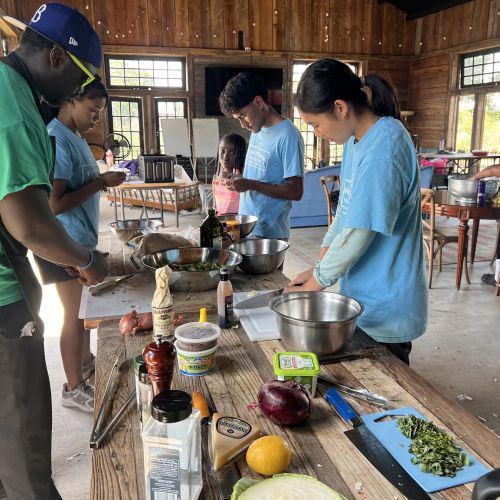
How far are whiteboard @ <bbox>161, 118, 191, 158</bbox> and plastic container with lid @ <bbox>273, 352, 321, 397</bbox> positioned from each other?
9509 mm

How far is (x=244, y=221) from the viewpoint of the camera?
101 inches

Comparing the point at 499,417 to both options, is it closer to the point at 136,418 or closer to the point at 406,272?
the point at 406,272

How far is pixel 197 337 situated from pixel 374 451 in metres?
0.53

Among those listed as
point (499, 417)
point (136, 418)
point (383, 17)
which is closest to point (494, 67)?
point (383, 17)

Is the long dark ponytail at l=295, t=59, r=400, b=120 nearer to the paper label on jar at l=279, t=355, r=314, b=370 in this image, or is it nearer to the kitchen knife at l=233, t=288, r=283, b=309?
the kitchen knife at l=233, t=288, r=283, b=309

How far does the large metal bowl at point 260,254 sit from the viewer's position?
2.01 meters

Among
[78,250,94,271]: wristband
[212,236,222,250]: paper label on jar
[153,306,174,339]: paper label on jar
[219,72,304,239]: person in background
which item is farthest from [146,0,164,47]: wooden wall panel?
[153,306,174,339]: paper label on jar

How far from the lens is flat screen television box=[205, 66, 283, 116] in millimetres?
10867

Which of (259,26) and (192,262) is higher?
(259,26)

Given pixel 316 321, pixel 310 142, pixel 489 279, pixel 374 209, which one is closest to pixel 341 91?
pixel 374 209

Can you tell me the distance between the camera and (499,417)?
2.52 metres

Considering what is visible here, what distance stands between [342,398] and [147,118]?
10.7 meters

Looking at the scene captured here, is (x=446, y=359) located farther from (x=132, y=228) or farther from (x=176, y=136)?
(x=176, y=136)

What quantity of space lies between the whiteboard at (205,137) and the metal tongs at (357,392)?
9433 millimetres
